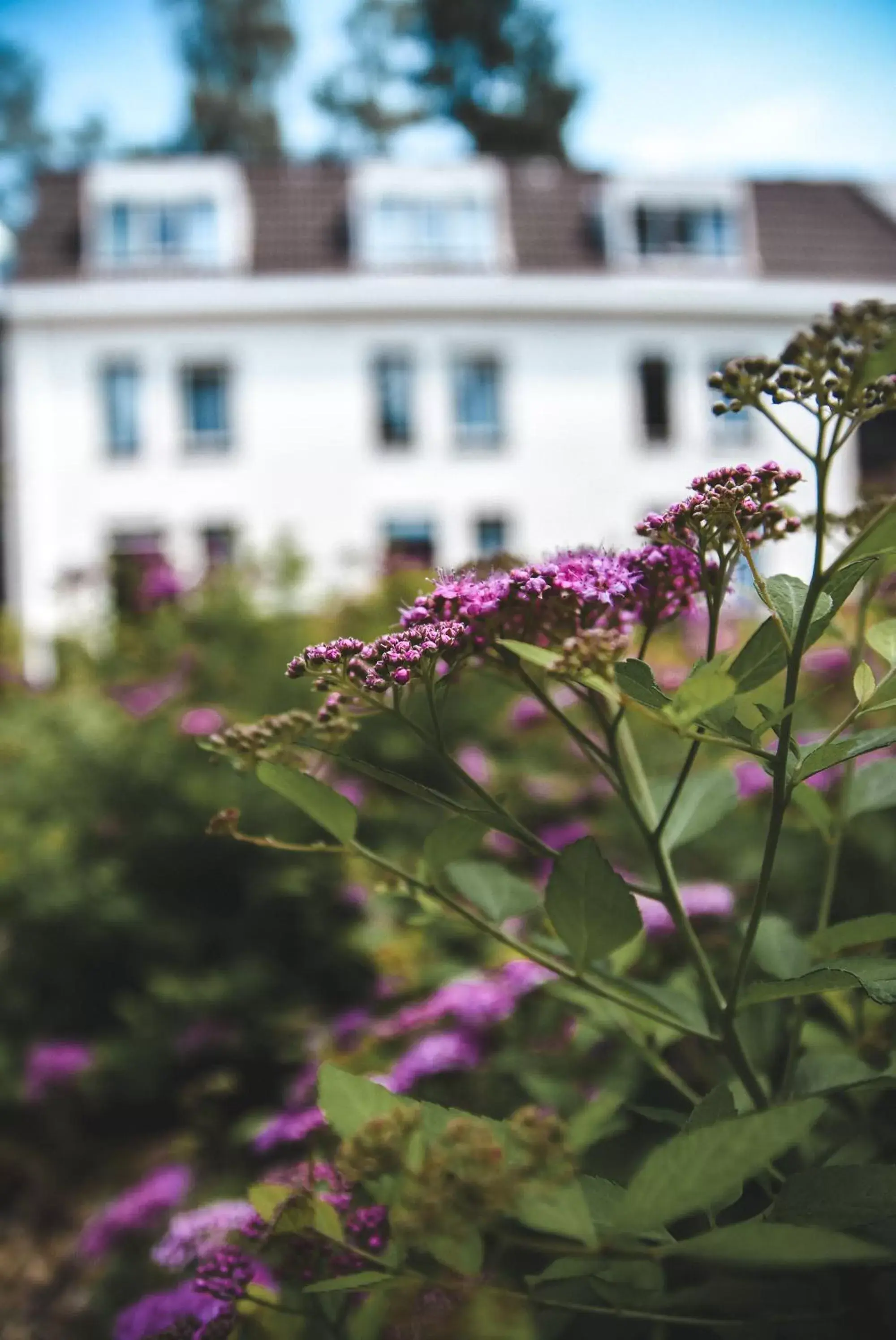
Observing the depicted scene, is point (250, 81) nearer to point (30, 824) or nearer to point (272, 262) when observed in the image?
point (272, 262)

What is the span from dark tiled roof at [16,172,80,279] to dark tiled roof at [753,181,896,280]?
882cm

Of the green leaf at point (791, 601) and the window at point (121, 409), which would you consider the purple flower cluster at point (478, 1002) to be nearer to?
the green leaf at point (791, 601)

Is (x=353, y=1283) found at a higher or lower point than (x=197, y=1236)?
higher

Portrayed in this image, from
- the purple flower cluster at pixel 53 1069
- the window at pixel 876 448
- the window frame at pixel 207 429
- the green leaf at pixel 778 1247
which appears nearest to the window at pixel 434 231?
the window frame at pixel 207 429

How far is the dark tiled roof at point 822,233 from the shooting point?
1366 centimetres

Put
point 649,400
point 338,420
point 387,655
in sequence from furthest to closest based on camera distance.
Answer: point 649,400 → point 338,420 → point 387,655

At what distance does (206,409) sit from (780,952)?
41.8 ft

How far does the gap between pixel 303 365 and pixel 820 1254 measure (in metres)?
12.9

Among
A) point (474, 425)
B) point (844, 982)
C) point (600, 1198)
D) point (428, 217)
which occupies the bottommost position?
point (600, 1198)

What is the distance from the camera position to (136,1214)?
1.35 meters

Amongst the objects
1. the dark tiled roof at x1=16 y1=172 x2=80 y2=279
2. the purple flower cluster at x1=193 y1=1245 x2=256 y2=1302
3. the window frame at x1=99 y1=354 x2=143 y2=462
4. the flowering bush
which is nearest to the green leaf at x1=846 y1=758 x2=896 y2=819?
the flowering bush

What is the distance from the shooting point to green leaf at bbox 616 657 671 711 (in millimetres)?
568

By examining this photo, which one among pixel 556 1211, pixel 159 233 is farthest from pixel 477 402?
pixel 556 1211

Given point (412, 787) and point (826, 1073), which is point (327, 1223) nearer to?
point (412, 787)
